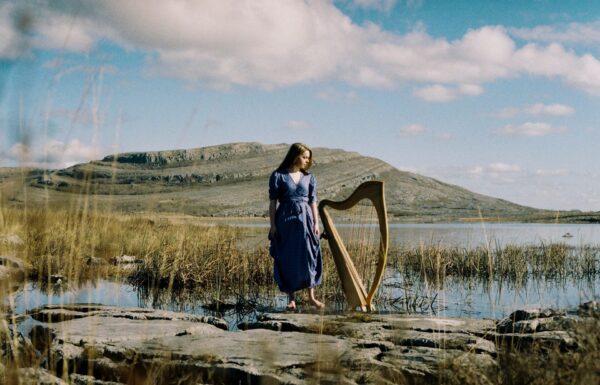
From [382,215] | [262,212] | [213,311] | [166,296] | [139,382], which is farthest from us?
[262,212]

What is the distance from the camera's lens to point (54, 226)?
10.8 m

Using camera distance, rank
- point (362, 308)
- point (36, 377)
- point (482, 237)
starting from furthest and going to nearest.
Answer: point (482, 237), point (362, 308), point (36, 377)

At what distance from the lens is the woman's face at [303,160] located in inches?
253

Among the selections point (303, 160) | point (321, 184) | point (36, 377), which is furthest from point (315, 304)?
point (321, 184)

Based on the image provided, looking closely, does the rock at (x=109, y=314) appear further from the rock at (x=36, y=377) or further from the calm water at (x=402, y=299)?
the rock at (x=36, y=377)

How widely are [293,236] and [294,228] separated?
0.08m

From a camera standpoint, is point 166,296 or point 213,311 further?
point 166,296

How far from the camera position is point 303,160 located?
254 inches

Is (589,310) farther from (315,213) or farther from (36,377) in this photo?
(315,213)

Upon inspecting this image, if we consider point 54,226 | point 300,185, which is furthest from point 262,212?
point 300,185

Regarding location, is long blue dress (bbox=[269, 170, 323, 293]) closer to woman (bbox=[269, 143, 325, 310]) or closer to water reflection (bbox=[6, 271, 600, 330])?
woman (bbox=[269, 143, 325, 310])

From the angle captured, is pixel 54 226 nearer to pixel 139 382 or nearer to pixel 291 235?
pixel 291 235

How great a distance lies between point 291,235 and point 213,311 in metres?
1.49

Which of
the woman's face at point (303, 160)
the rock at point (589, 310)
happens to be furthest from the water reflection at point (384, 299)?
the rock at point (589, 310)
